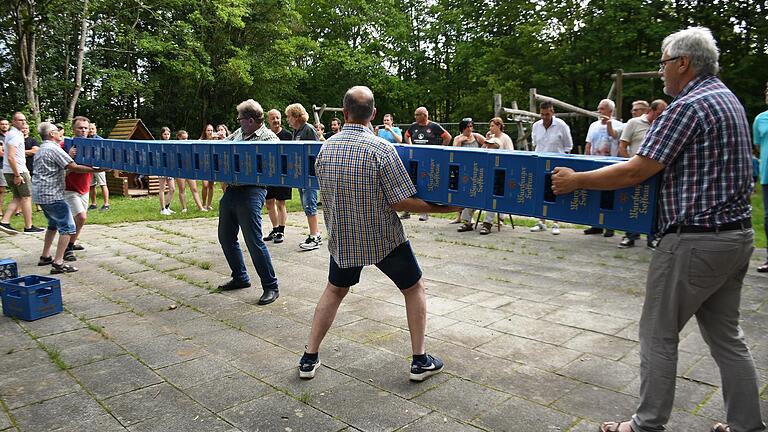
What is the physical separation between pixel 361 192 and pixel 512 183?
887mm

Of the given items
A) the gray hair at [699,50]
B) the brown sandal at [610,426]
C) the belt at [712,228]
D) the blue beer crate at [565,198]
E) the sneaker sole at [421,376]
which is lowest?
the sneaker sole at [421,376]

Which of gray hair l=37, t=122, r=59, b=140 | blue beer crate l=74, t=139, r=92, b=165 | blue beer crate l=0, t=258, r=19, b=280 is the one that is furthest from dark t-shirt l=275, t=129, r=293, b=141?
blue beer crate l=0, t=258, r=19, b=280

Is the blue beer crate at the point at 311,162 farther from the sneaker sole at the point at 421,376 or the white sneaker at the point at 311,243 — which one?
the white sneaker at the point at 311,243

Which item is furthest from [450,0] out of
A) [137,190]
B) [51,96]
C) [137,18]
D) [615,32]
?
[137,190]

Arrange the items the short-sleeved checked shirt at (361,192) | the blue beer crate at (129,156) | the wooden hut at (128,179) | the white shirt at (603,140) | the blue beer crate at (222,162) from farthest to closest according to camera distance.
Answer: the wooden hut at (128,179)
the white shirt at (603,140)
the blue beer crate at (129,156)
the blue beer crate at (222,162)
the short-sleeved checked shirt at (361,192)

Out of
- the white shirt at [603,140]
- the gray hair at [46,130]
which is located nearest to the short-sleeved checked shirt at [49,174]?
the gray hair at [46,130]

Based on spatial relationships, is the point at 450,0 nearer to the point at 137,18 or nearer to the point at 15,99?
the point at 137,18

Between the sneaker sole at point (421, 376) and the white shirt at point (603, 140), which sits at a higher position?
the white shirt at point (603, 140)

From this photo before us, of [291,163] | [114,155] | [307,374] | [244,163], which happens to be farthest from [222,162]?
[114,155]

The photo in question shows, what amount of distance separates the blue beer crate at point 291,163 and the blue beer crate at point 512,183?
1758 mm

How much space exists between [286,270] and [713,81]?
211 inches

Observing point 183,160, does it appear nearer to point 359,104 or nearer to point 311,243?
point 311,243

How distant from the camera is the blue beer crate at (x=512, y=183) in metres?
3.21

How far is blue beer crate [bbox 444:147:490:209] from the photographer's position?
342cm
